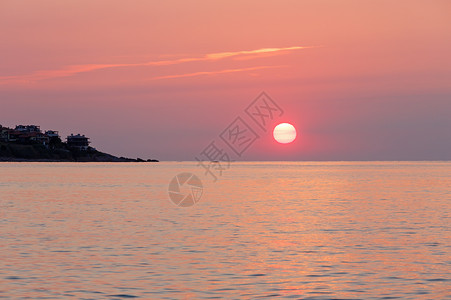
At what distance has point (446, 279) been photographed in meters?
30.3

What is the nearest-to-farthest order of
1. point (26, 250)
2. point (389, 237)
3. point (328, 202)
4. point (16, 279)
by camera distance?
point (16, 279) → point (26, 250) → point (389, 237) → point (328, 202)

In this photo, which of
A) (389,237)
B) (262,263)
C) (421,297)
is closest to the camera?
(421,297)

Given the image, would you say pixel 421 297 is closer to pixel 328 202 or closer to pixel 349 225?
pixel 349 225

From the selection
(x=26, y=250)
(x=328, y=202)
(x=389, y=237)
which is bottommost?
(x=26, y=250)

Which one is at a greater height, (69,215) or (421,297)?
(69,215)

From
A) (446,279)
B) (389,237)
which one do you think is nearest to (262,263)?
(446,279)

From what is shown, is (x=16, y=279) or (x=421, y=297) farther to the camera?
(x=16, y=279)

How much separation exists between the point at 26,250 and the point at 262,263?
13.2m
